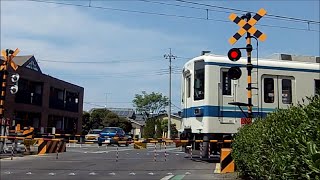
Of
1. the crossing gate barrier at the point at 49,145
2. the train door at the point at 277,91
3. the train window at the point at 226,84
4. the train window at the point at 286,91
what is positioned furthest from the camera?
the crossing gate barrier at the point at 49,145

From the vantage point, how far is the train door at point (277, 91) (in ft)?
54.9

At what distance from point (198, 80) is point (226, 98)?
1298mm

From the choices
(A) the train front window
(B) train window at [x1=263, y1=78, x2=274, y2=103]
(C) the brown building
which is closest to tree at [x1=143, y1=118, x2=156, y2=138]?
(C) the brown building

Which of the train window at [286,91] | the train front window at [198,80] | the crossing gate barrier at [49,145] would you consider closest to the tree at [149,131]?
the crossing gate barrier at [49,145]

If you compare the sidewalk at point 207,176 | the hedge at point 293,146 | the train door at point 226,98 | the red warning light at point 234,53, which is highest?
the red warning light at point 234,53

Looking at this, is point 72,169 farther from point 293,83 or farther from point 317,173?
point 317,173

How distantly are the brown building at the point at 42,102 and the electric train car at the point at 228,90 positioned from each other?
74.1 feet

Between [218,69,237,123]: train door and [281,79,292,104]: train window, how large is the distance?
6.84 feet

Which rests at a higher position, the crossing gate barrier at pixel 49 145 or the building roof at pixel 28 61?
the building roof at pixel 28 61

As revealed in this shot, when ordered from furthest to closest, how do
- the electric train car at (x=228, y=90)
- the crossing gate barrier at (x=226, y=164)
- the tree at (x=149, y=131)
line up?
the tree at (x=149, y=131), the electric train car at (x=228, y=90), the crossing gate barrier at (x=226, y=164)

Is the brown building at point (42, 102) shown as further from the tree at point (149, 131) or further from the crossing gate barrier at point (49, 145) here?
the crossing gate barrier at point (49, 145)

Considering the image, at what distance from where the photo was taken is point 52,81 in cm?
4741

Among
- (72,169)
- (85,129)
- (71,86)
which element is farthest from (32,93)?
(72,169)

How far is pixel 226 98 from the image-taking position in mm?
16344
